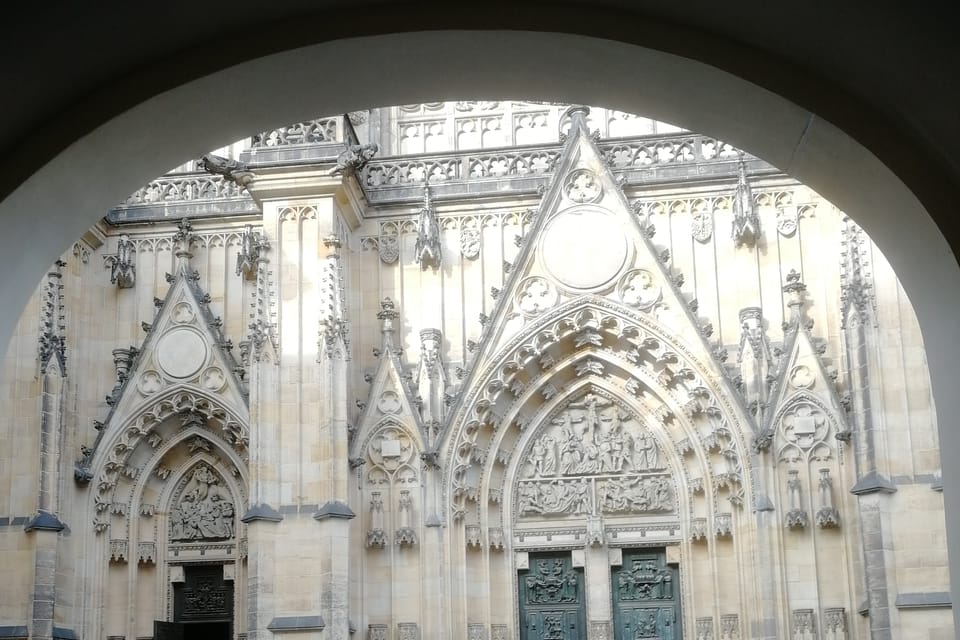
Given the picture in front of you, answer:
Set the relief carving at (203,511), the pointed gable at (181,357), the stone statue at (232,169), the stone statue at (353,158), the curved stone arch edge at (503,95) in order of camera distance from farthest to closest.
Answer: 1. the relief carving at (203,511)
2. the pointed gable at (181,357)
3. the stone statue at (232,169)
4. the stone statue at (353,158)
5. the curved stone arch edge at (503,95)

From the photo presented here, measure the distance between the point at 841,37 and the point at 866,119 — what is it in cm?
27

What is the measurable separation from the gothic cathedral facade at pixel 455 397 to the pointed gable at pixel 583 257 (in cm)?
3

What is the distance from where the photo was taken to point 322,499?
1617 cm

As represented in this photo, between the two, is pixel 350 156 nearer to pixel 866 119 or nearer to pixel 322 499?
pixel 322 499

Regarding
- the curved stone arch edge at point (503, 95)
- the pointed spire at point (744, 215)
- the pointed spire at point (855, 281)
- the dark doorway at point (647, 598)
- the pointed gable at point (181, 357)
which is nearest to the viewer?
the curved stone arch edge at point (503, 95)

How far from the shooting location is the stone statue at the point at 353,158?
17.2 m

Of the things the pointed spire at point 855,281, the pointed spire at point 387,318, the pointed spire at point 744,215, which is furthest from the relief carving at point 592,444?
the pointed spire at point 855,281

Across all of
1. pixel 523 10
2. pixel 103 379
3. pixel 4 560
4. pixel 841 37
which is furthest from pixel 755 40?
pixel 103 379

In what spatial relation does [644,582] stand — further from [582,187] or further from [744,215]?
[582,187]

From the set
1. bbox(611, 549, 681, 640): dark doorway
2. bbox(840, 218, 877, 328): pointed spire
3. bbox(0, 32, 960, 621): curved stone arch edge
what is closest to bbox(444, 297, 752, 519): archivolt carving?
bbox(611, 549, 681, 640): dark doorway

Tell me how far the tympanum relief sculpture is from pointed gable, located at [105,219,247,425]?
422 cm

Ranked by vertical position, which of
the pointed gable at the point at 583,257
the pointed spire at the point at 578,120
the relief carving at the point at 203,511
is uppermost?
the pointed spire at the point at 578,120

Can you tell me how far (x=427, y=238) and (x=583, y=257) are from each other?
2188mm

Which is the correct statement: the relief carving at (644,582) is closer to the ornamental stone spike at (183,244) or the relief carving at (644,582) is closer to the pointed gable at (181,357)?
the pointed gable at (181,357)
